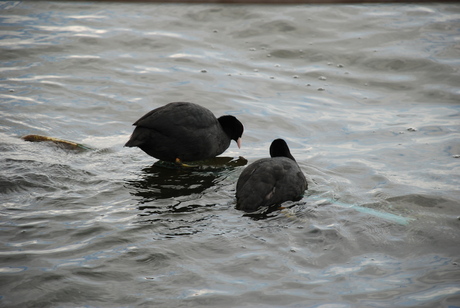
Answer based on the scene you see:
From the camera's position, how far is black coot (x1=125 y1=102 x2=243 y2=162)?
254 inches

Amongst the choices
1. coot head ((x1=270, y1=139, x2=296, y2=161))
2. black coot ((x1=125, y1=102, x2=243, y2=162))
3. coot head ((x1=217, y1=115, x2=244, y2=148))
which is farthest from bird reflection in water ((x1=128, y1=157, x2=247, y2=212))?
coot head ((x1=270, y1=139, x2=296, y2=161))

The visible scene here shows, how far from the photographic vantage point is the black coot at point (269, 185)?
5453 millimetres

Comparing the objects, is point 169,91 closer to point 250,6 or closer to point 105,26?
point 105,26

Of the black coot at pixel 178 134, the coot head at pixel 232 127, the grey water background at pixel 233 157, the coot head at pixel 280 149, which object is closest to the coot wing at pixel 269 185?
the grey water background at pixel 233 157

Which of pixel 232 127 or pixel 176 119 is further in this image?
pixel 232 127

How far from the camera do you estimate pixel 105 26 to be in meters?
12.0

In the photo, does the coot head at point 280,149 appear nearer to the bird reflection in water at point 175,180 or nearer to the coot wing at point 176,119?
the bird reflection in water at point 175,180

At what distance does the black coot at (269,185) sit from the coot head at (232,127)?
1.30m

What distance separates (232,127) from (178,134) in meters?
0.96

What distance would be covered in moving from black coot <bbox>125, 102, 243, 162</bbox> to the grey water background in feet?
0.95

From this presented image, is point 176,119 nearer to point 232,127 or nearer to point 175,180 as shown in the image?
point 175,180

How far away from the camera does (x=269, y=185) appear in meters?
5.57

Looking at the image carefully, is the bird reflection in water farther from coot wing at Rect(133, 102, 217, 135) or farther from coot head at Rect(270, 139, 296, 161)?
coot head at Rect(270, 139, 296, 161)

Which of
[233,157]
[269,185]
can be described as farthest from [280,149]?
[233,157]
